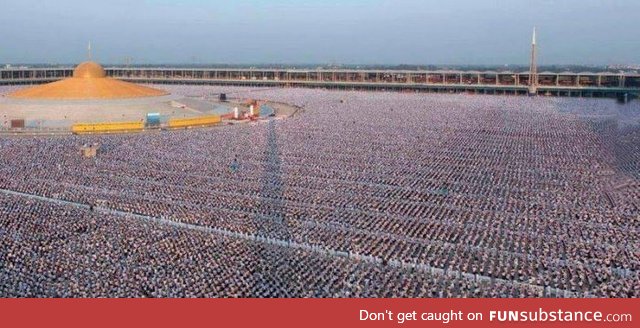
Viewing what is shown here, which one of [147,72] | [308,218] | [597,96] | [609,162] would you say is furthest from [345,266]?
[147,72]

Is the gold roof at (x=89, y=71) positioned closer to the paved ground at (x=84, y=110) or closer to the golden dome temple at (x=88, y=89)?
the golden dome temple at (x=88, y=89)

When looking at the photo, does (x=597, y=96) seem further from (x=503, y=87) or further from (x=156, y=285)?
(x=156, y=285)

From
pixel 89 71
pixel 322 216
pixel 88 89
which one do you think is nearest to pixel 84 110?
pixel 88 89

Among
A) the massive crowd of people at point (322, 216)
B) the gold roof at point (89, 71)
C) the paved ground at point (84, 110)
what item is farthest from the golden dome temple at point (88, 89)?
the massive crowd of people at point (322, 216)

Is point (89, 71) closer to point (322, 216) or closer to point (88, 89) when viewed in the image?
point (88, 89)

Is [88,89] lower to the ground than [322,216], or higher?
higher

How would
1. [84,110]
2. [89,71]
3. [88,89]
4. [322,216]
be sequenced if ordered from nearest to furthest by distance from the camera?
[322,216]
[84,110]
[88,89]
[89,71]

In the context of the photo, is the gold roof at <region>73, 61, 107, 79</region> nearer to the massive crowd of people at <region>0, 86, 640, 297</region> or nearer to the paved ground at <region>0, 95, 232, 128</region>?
the paved ground at <region>0, 95, 232, 128</region>
